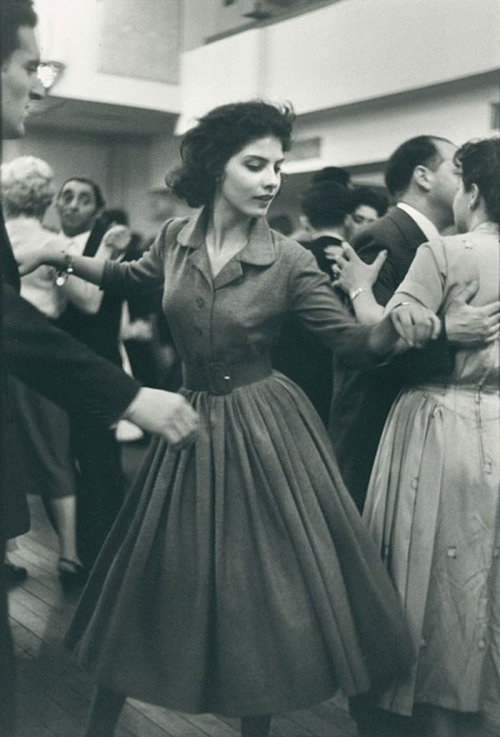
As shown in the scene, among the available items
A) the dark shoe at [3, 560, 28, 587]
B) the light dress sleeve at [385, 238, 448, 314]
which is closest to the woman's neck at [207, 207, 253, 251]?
the light dress sleeve at [385, 238, 448, 314]

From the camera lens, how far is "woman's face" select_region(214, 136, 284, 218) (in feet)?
6.28

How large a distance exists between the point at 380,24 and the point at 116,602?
1.53m

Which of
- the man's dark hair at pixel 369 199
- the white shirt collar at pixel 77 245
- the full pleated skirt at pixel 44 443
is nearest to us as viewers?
the white shirt collar at pixel 77 245

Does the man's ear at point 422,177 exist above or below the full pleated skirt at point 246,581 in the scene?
above

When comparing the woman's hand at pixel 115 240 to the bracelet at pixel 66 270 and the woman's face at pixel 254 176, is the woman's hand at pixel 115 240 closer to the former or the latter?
the bracelet at pixel 66 270

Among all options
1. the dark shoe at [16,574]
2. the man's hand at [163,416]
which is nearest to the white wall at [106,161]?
the man's hand at [163,416]

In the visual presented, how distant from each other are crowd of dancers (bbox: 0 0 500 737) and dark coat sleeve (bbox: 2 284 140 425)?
4 cm

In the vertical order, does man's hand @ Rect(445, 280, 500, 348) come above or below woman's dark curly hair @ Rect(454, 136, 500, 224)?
below

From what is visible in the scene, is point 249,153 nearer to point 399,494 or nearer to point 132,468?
point 399,494

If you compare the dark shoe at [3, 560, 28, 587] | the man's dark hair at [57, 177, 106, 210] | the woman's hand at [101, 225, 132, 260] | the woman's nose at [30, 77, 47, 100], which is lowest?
the dark shoe at [3, 560, 28, 587]

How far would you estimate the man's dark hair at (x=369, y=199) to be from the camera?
9.40 feet

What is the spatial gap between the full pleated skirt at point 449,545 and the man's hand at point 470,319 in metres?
0.16

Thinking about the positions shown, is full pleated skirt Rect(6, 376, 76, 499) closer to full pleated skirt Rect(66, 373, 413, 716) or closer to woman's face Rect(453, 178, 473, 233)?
full pleated skirt Rect(66, 373, 413, 716)

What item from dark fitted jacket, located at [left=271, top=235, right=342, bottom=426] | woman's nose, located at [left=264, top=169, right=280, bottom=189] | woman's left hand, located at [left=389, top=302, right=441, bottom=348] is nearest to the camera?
woman's left hand, located at [left=389, top=302, right=441, bottom=348]
